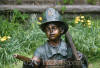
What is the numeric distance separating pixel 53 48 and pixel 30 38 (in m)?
2.52

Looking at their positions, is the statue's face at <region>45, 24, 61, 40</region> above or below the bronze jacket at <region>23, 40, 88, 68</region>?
above

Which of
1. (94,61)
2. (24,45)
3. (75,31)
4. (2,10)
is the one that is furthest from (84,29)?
(2,10)

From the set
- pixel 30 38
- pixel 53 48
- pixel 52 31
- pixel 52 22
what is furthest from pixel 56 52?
pixel 30 38

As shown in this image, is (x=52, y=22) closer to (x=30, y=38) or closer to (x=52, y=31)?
(x=52, y=31)

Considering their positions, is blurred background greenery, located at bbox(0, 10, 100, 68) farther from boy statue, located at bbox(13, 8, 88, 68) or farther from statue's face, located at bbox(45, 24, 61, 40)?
statue's face, located at bbox(45, 24, 61, 40)

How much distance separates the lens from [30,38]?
6324 mm

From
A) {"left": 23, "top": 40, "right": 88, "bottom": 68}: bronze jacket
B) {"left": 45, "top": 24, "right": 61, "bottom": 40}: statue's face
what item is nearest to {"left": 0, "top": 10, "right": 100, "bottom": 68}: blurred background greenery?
{"left": 23, "top": 40, "right": 88, "bottom": 68}: bronze jacket

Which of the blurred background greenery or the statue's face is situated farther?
the blurred background greenery

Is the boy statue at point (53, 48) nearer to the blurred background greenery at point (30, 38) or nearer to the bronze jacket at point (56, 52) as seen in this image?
the bronze jacket at point (56, 52)

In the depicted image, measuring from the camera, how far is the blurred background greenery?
5844mm

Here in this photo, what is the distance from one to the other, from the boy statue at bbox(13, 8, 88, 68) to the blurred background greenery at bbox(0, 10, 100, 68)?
1.73 m

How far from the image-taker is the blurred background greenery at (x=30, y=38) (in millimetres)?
5844

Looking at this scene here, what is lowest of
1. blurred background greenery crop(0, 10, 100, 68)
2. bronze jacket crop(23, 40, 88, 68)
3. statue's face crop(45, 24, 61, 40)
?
blurred background greenery crop(0, 10, 100, 68)

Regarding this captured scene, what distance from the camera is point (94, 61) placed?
231 inches
